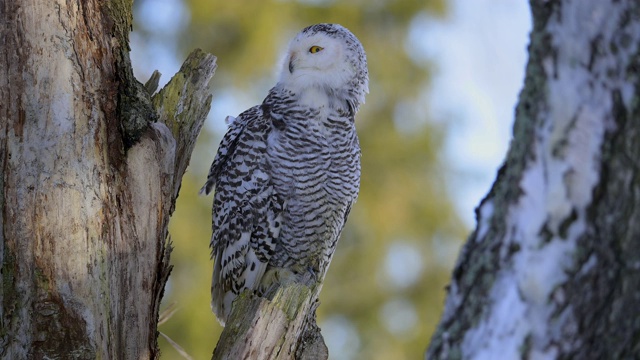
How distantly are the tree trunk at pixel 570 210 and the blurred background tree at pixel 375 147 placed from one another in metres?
9.18

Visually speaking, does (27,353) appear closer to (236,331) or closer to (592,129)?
(236,331)

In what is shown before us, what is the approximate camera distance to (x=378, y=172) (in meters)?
11.6

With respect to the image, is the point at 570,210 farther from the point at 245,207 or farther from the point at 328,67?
the point at 328,67

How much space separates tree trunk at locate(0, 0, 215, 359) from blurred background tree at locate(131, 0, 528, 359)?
7563 millimetres

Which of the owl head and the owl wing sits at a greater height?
the owl head

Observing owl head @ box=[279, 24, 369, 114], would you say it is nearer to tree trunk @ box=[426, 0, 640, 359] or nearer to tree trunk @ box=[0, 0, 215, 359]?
tree trunk @ box=[0, 0, 215, 359]

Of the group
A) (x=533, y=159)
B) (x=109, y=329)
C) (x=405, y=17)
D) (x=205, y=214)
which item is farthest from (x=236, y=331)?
(x=405, y=17)

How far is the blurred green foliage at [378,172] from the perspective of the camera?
11.3 m

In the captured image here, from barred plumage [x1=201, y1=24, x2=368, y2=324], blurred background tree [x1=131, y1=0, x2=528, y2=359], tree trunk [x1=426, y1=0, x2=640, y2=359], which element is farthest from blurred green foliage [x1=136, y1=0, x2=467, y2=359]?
tree trunk [x1=426, y1=0, x2=640, y2=359]

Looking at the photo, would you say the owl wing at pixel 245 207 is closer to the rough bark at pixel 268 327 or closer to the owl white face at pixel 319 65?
the owl white face at pixel 319 65

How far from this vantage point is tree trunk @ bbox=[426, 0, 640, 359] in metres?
1.77

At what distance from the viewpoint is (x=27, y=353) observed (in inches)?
118

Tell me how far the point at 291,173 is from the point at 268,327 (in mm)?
1459

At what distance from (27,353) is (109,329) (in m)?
0.30
